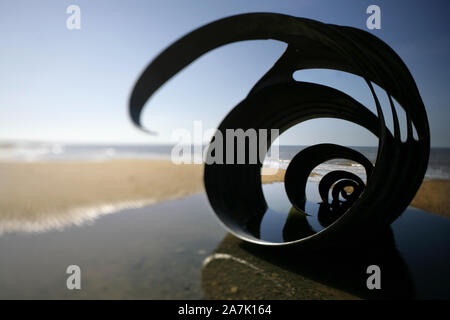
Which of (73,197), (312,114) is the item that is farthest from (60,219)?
(312,114)

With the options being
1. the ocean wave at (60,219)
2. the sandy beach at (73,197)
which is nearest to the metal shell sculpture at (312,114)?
the sandy beach at (73,197)

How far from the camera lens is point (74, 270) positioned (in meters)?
3.70

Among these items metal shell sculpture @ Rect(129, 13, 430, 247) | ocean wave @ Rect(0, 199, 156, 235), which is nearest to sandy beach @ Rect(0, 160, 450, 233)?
ocean wave @ Rect(0, 199, 156, 235)

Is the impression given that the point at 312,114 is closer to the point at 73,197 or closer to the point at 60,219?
the point at 60,219

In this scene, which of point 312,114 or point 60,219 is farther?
point 60,219

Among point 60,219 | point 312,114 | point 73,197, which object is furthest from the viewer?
point 73,197

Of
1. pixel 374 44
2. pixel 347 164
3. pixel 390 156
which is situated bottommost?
pixel 347 164

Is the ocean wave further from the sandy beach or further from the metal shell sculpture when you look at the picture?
the metal shell sculpture

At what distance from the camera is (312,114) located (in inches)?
241

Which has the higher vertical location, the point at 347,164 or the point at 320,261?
the point at 347,164

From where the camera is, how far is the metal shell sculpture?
10.1 ft
